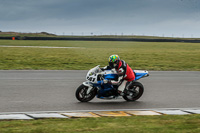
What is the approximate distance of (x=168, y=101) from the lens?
953 centimetres

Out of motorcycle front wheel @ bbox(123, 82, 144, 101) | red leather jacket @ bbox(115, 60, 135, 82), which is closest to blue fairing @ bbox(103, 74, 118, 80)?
red leather jacket @ bbox(115, 60, 135, 82)

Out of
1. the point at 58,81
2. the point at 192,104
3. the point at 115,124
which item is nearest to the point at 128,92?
the point at 192,104

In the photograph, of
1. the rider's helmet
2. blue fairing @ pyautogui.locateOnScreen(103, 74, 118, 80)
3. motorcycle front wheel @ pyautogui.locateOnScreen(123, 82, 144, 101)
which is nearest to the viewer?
the rider's helmet

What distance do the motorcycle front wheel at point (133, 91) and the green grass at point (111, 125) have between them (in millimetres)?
2197

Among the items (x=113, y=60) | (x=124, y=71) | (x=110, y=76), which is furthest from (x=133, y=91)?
(x=113, y=60)

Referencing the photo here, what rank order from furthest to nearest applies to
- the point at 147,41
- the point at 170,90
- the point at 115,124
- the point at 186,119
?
the point at 147,41, the point at 170,90, the point at 186,119, the point at 115,124

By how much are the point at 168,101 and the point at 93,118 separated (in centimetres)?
321

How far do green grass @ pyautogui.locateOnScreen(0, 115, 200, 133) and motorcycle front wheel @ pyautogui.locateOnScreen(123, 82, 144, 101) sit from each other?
2.20 m

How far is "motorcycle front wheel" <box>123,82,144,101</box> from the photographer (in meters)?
9.43

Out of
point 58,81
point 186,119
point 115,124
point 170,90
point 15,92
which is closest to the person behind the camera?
point 115,124

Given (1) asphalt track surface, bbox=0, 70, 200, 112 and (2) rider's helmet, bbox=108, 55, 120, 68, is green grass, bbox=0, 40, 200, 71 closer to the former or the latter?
(1) asphalt track surface, bbox=0, 70, 200, 112

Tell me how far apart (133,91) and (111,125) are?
3318 millimetres

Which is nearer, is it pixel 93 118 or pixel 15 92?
pixel 93 118

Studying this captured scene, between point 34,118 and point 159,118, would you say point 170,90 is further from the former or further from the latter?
point 34,118
